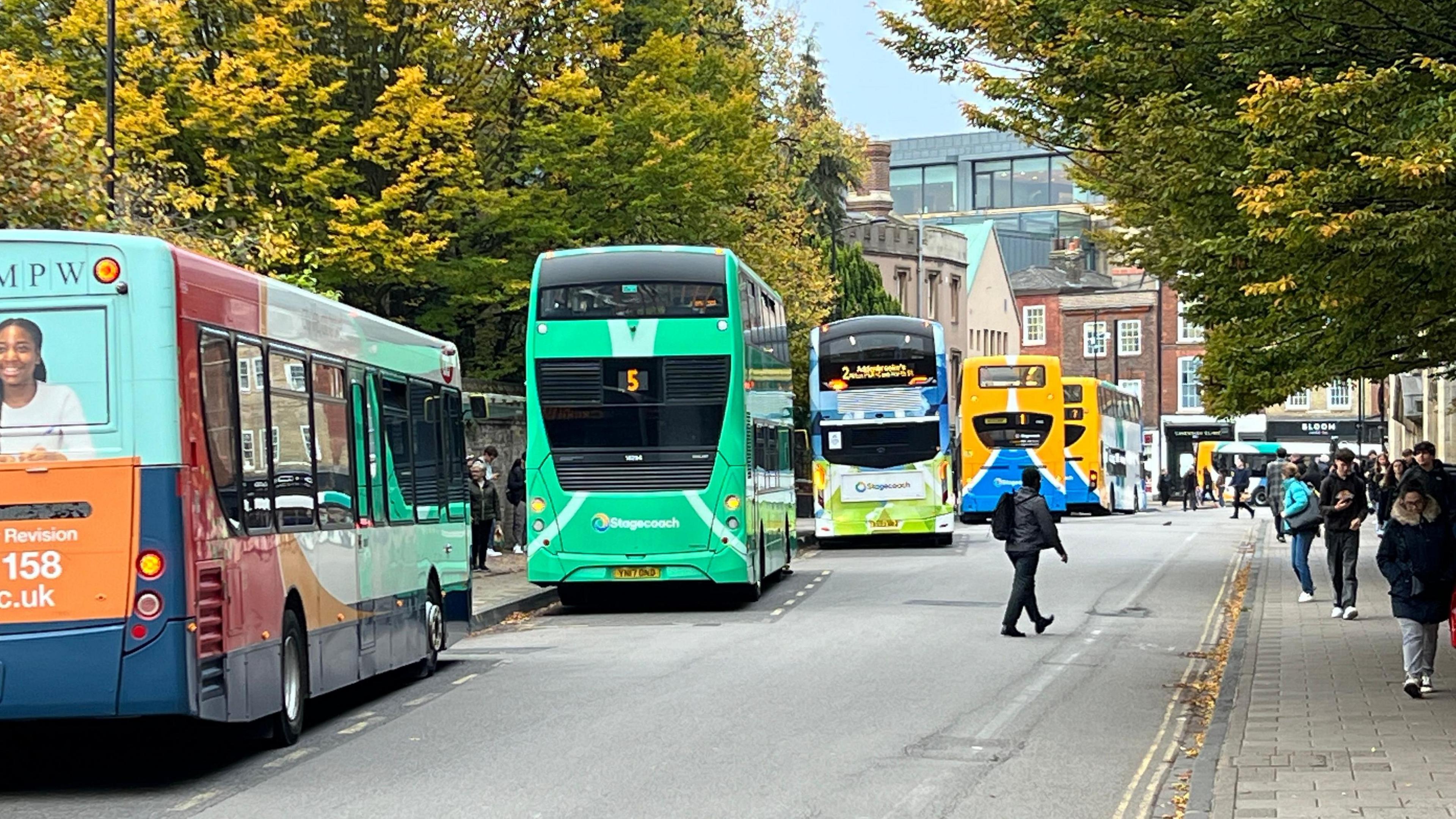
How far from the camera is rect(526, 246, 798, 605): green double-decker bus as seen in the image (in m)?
22.9

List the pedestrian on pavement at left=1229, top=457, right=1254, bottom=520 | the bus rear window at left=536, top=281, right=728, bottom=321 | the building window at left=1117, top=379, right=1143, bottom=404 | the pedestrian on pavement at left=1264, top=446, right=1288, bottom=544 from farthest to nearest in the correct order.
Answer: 1. the building window at left=1117, top=379, right=1143, bottom=404
2. the pedestrian on pavement at left=1229, top=457, right=1254, bottom=520
3. the pedestrian on pavement at left=1264, top=446, right=1288, bottom=544
4. the bus rear window at left=536, top=281, right=728, bottom=321

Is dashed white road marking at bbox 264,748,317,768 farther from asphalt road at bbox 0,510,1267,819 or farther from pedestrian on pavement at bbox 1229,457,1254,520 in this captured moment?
pedestrian on pavement at bbox 1229,457,1254,520

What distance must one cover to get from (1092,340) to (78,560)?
98.0m

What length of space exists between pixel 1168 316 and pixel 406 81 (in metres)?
76.5

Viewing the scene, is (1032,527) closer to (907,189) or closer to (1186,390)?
(1186,390)

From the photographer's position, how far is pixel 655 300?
22.9 m

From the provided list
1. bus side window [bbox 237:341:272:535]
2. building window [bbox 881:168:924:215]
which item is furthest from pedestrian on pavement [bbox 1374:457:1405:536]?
building window [bbox 881:168:924:215]

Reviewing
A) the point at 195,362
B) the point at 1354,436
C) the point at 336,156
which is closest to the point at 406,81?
the point at 336,156

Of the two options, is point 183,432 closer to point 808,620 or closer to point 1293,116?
point 1293,116

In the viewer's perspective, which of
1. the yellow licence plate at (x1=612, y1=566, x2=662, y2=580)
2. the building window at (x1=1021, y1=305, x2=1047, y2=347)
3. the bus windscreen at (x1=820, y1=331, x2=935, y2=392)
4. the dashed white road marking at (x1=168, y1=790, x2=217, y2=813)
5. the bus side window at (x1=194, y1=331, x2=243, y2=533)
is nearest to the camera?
the dashed white road marking at (x1=168, y1=790, x2=217, y2=813)

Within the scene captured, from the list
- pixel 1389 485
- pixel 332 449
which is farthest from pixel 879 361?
pixel 332 449

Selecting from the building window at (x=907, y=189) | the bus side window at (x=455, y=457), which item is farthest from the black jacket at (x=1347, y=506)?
the building window at (x=907, y=189)

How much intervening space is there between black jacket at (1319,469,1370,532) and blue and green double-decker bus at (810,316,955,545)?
1562 centimetres

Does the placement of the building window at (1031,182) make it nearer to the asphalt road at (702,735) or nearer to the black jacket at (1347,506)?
the black jacket at (1347,506)
